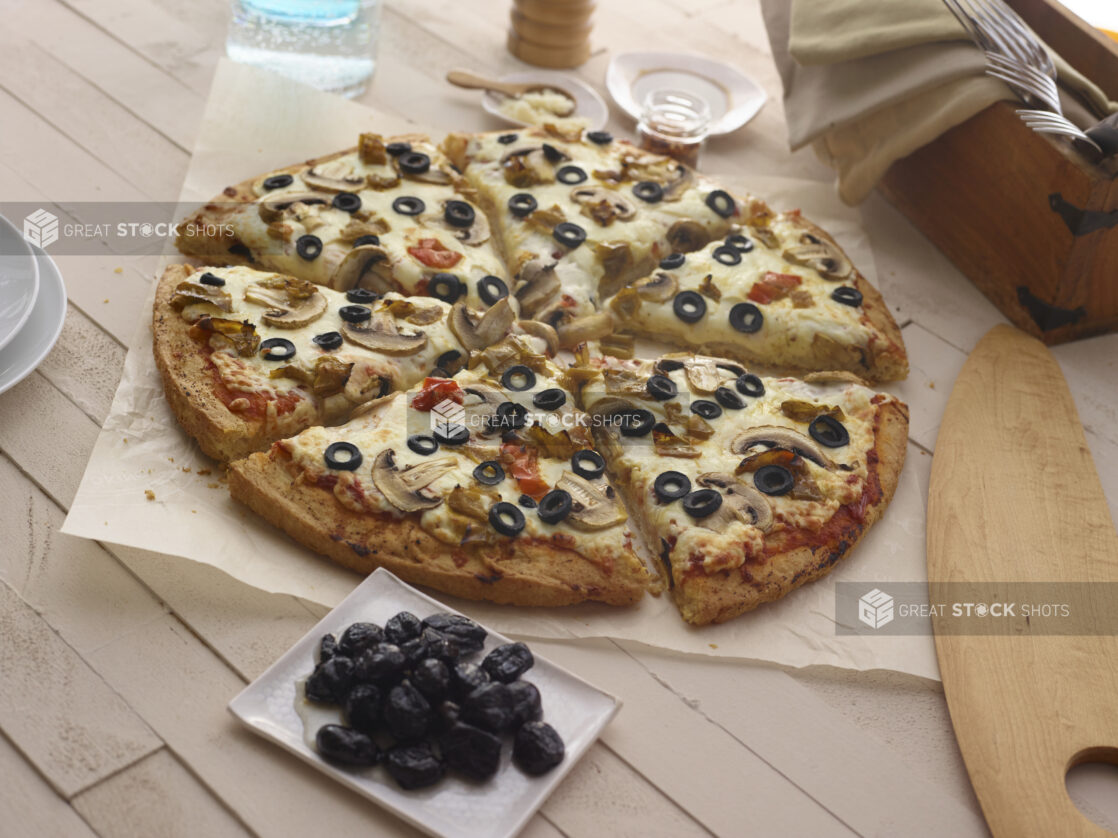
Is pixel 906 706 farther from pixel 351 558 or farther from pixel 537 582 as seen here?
pixel 351 558

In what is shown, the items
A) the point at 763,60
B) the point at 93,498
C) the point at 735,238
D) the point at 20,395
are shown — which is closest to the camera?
the point at 93,498

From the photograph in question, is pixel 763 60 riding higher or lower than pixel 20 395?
higher

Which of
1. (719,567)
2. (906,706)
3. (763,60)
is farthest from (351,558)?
(763,60)

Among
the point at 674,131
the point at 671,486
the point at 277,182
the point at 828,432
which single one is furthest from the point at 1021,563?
the point at 277,182

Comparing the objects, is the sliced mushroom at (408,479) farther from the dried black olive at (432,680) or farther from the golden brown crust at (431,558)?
the dried black olive at (432,680)

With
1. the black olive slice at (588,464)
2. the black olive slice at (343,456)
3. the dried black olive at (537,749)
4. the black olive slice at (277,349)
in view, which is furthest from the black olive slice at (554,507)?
the black olive slice at (277,349)

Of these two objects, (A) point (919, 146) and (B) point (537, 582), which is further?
(A) point (919, 146)

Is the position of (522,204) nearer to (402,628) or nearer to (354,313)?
(354,313)
